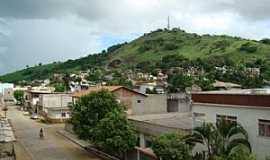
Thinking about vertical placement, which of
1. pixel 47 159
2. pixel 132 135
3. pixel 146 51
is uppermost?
pixel 146 51

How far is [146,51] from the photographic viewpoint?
18038cm

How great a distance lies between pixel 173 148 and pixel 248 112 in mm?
4106

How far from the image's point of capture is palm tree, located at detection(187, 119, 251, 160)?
21578 mm

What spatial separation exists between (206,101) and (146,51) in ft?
510

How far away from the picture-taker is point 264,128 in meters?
21.2

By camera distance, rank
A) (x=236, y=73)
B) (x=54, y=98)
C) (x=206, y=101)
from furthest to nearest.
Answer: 1. (x=236, y=73)
2. (x=54, y=98)
3. (x=206, y=101)

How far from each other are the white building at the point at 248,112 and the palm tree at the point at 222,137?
0.45 metres

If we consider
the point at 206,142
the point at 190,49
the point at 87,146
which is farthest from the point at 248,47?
the point at 206,142

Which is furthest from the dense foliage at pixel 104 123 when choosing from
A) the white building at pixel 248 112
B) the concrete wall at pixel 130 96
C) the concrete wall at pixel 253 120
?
the concrete wall at pixel 130 96

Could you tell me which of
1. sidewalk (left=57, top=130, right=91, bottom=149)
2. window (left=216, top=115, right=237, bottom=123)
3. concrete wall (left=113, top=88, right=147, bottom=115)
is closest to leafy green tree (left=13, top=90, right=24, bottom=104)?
sidewalk (left=57, top=130, right=91, bottom=149)

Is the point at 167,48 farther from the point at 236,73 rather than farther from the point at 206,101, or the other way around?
the point at 206,101

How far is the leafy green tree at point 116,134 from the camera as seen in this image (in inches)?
1205

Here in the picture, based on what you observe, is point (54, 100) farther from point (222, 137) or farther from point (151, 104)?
point (222, 137)

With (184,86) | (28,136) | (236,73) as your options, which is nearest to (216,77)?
(236,73)
